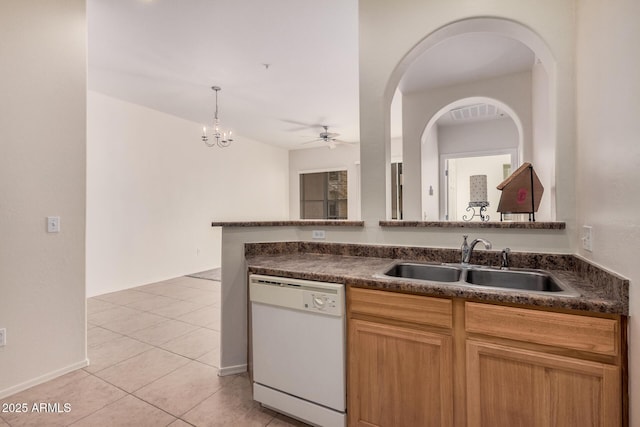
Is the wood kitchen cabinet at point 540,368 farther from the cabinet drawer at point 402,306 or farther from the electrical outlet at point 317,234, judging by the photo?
the electrical outlet at point 317,234

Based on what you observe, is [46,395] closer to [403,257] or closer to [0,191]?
[0,191]

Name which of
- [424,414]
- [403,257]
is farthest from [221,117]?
[424,414]

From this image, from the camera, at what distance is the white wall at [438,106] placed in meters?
3.29

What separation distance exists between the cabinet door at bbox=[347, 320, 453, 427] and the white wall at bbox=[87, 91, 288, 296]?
394 cm

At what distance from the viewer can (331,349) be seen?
148 cm

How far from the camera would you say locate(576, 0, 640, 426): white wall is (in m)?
0.96

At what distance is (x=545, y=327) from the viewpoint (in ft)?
3.60

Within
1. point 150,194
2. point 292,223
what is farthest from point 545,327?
point 150,194

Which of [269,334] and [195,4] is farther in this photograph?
[195,4]

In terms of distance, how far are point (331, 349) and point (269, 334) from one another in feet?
1.25

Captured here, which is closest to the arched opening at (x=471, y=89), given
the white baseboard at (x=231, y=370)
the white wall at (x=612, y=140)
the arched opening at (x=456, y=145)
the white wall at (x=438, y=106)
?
the white wall at (x=438, y=106)

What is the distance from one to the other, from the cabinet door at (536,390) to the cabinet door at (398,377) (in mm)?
107

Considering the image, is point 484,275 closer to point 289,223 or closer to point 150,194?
point 289,223

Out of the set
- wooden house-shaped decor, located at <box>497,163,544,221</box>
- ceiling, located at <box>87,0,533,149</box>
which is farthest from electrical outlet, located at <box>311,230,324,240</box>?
ceiling, located at <box>87,0,533,149</box>
